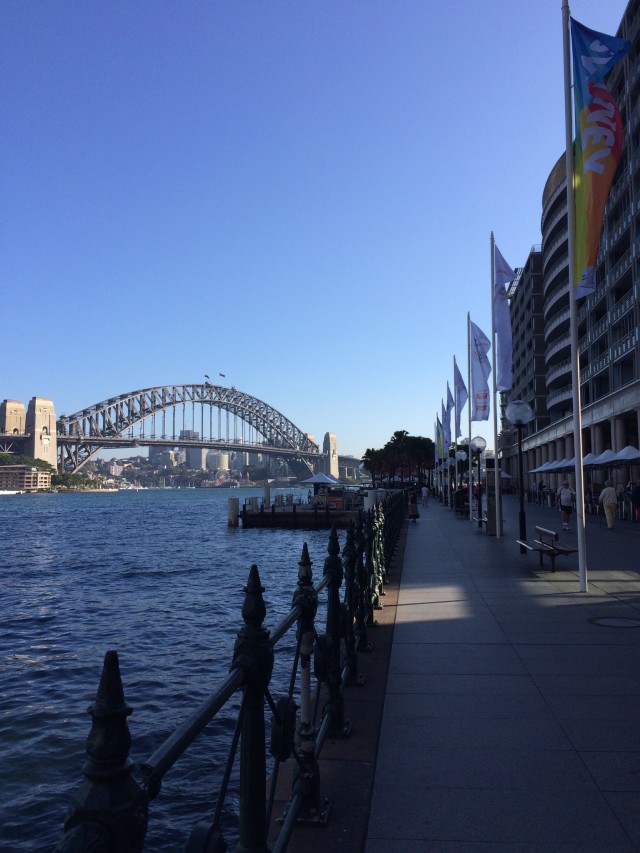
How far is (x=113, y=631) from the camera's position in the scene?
53.8 ft

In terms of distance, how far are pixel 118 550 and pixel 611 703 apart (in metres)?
36.8

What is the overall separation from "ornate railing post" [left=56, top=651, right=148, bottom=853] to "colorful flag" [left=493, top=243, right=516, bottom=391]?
64.6 ft

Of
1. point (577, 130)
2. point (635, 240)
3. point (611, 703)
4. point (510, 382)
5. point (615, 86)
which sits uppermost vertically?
point (615, 86)

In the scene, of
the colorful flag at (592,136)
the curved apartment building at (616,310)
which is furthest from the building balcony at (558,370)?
the colorful flag at (592,136)

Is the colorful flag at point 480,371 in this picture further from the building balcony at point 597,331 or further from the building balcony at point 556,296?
the building balcony at point 556,296

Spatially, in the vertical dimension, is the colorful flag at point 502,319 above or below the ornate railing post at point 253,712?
above

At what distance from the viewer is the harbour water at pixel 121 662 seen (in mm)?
7312

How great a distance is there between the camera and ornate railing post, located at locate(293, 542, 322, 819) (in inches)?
143

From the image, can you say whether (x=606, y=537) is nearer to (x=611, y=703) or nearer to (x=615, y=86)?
(x=611, y=703)

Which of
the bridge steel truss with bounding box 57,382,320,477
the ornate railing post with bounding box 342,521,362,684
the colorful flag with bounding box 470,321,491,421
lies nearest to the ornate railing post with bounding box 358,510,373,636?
the ornate railing post with bounding box 342,521,362,684

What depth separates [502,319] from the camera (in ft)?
68.1

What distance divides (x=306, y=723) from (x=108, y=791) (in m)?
2.61

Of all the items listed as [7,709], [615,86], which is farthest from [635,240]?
[7,709]

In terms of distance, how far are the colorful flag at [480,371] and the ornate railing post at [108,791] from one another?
23.7m
